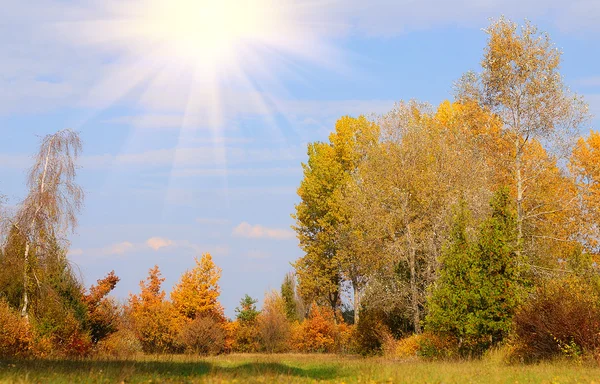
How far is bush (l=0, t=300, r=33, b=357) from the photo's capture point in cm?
2462

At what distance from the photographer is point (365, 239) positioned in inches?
1407

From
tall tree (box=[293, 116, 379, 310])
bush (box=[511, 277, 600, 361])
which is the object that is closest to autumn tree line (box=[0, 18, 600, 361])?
bush (box=[511, 277, 600, 361])

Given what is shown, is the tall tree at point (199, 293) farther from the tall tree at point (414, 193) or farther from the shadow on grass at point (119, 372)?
the shadow on grass at point (119, 372)

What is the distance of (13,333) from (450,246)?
61.1 ft

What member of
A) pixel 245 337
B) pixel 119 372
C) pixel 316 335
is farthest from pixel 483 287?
pixel 245 337

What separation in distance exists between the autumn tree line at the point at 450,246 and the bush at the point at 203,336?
0.26 ft

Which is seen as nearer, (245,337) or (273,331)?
(273,331)

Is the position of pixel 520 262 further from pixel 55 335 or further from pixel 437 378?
pixel 55 335

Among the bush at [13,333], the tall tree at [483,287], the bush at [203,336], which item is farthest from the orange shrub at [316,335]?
the bush at [13,333]

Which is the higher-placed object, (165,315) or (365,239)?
(365,239)

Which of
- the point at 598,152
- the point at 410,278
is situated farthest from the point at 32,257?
the point at 598,152

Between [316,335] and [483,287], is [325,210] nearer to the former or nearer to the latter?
[316,335]

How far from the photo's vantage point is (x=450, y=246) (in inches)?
1117

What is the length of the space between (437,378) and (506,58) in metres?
20.8
